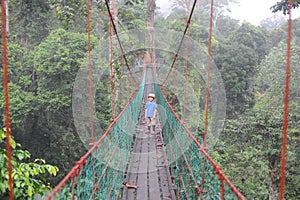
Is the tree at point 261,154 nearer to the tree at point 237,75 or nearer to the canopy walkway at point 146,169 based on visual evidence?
the canopy walkway at point 146,169

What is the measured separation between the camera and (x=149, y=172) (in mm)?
2537

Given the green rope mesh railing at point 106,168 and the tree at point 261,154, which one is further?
the tree at point 261,154

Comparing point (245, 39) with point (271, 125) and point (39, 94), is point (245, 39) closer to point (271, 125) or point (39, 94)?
point (271, 125)

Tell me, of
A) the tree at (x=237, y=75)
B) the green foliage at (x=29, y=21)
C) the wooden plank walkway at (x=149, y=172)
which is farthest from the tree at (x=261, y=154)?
the green foliage at (x=29, y=21)

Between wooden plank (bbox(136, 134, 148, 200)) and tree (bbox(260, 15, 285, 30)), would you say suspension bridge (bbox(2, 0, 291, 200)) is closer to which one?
wooden plank (bbox(136, 134, 148, 200))

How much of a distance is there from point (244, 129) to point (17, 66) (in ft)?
13.2

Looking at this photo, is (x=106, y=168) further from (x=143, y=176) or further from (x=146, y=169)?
(x=146, y=169)

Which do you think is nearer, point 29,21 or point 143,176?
point 143,176

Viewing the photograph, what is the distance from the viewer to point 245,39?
977 centimetres

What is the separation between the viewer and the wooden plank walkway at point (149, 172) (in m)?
2.10

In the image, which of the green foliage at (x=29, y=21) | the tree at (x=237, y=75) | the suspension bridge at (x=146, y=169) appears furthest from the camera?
the tree at (x=237, y=75)

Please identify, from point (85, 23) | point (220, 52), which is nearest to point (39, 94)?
point (85, 23)

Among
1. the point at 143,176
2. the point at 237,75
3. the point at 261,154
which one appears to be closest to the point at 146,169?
the point at 143,176

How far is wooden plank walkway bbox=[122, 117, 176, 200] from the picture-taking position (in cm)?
210
